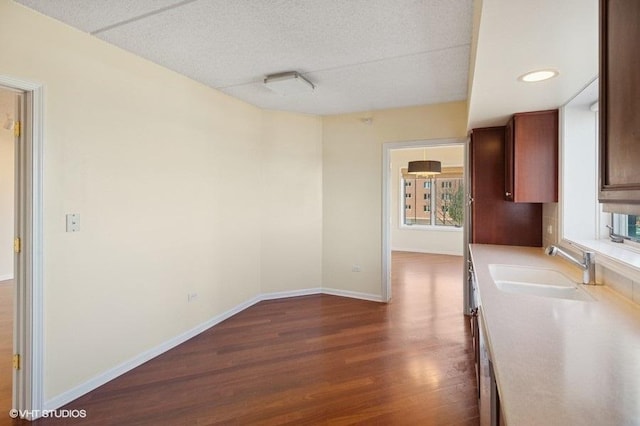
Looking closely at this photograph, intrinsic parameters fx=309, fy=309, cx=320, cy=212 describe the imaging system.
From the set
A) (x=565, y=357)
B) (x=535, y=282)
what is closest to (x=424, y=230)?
(x=535, y=282)

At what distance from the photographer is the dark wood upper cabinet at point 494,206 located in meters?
3.23

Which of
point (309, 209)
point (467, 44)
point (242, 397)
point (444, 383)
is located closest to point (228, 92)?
point (309, 209)

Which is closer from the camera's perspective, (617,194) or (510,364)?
(617,194)

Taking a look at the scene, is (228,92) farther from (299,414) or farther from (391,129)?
(299,414)

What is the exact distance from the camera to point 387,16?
2.07 m

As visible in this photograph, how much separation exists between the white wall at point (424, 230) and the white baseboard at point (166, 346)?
4.56 m

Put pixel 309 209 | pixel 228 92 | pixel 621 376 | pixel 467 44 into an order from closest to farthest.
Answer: pixel 621 376, pixel 467 44, pixel 228 92, pixel 309 209

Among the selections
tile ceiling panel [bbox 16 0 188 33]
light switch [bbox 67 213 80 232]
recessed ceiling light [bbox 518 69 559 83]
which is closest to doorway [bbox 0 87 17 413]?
light switch [bbox 67 213 80 232]

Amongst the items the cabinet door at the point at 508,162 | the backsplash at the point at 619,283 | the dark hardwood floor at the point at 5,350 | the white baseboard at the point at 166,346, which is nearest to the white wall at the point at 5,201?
the dark hardwood floor at the point at 5,350

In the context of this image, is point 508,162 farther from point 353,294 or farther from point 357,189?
point 353,294

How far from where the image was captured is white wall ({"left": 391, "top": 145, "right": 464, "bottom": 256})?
804 cm

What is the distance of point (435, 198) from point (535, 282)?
6.59 m

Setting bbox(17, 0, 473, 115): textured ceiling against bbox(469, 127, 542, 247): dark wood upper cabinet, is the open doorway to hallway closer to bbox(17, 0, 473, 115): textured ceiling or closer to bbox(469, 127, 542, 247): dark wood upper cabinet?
bbox(17, 0, 473, 115): textured ceiling

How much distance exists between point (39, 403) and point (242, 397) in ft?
4.25
